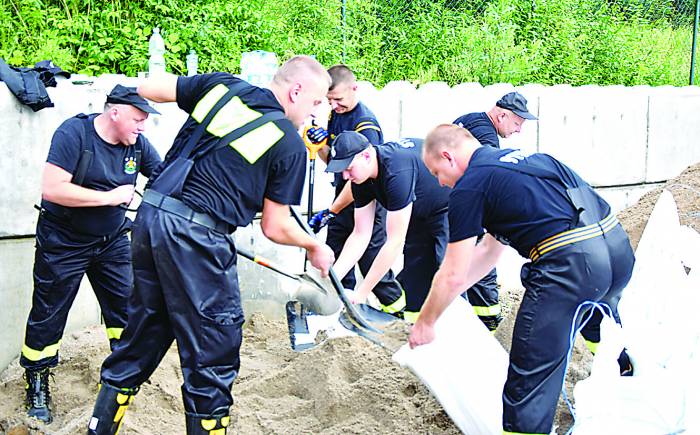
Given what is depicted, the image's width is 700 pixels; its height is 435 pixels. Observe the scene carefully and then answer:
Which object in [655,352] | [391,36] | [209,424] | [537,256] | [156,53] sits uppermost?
[156,53]

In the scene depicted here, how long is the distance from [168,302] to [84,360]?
6.38 ft

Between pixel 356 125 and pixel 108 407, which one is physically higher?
pixel 356 125

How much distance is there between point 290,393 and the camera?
496 cm

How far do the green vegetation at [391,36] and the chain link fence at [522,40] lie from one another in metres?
0.01

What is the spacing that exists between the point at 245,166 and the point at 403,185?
1.44 meters

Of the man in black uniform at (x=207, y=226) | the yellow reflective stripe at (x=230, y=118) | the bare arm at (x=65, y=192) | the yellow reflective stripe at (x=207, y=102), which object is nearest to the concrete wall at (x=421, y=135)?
the bare arm at (x=65, y=192)

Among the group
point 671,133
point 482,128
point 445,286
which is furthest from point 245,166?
point 671,133

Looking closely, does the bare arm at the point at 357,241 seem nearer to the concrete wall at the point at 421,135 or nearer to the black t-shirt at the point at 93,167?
the concrete wall at the point at 421,135

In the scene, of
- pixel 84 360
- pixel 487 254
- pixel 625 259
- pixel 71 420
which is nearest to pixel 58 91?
pixel 84 360

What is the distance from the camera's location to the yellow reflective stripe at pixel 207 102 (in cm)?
369

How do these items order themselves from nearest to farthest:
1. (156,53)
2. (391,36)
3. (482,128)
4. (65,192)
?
(65,192) → (482,128) → (156,53) → (391,36)

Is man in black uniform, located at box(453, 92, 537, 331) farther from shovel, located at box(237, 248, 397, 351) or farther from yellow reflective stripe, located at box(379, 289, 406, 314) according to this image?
shovel, located at box(237, 248, 397, 351)

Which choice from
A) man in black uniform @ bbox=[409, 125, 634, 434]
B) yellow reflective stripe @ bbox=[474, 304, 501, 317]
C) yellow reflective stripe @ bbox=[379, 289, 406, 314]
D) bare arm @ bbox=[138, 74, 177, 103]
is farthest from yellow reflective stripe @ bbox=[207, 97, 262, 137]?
yellow reflective stripe @ bbox=[474, 304, 501, 317]

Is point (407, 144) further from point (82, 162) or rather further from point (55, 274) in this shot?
point (55, 274)
